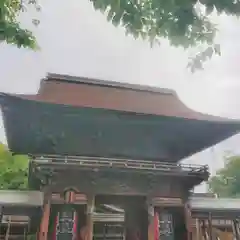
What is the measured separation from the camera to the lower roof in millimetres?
4832

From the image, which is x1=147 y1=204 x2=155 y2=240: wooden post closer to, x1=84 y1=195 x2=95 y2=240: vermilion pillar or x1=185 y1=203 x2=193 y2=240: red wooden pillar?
x1=185 y1=203 x2=193 y2=240: red wooden pillar

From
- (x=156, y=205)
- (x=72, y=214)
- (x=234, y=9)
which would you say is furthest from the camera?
(x=156, y=205)

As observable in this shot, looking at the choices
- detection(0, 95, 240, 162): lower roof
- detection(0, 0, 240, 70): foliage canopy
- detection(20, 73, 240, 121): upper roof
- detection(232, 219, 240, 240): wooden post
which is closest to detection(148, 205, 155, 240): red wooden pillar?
detection(0, 95, 240, 162): lower roof

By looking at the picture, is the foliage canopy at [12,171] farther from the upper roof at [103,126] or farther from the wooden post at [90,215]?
the wooden post at [90,215]

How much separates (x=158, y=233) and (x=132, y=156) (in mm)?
1215

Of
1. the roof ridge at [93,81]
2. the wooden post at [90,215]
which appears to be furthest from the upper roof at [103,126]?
the wooden post at [90,215]

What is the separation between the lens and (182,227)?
5.29 meters

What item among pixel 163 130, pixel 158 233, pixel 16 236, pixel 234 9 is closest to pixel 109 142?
pixel 163 130

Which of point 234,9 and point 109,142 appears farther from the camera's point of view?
point 109,142

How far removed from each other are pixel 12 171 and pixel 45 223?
7.78 m

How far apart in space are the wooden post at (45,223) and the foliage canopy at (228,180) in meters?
9.34

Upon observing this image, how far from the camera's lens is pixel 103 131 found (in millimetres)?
5125

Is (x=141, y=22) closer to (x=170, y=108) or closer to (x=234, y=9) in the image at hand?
(x=234, y=9)

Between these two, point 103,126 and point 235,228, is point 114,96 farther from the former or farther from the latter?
point 235,228
